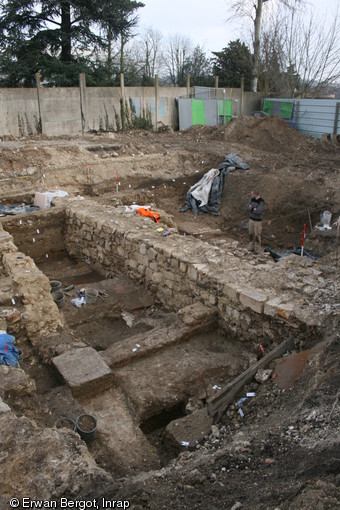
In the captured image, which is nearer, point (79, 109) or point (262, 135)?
point (262, 135)

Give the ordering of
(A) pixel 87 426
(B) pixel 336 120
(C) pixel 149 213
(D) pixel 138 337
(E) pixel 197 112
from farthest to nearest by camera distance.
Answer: (E) pixel 197 112 → (B) pixel 336 120 → (C) pixel 149 213 → (D) pixel 138 337 → (A) pixel 87 426

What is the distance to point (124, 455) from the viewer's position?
143 inches

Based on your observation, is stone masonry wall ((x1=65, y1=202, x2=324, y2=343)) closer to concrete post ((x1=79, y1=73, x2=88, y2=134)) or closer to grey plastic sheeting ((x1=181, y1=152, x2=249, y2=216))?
grey plastic sheeting ((x1=181, y1=152, x2=249, y2=216))

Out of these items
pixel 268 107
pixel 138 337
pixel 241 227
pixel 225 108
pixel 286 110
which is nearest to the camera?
pixel 138 337

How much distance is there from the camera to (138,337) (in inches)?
202

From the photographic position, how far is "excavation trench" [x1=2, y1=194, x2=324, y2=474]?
13.3 ft

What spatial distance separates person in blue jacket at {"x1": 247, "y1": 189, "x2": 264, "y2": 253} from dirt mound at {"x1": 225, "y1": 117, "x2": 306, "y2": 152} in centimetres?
679

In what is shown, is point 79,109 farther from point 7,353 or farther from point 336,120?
point 7,353

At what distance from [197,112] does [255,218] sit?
38.3ft

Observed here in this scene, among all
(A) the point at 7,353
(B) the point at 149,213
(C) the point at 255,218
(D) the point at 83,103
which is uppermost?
(D) the point at 83,103

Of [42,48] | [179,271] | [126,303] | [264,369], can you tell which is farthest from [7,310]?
[42,48]

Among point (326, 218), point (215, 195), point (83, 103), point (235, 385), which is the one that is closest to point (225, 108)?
point (83, 103)

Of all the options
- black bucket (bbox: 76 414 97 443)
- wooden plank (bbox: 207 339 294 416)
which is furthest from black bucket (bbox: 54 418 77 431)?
wooden plank (bbox: 207 339 294 416)

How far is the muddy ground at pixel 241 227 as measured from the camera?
2.40 meters
